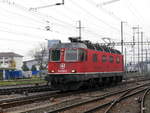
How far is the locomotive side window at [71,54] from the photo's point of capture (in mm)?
20469

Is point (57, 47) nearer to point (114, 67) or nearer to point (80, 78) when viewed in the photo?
point (80, 78)

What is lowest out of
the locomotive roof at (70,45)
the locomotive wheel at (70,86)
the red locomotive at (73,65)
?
the locomotive wheel at (70,86)

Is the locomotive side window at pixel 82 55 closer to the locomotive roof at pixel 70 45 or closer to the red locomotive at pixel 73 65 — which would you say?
the red locomotive at pixel 73 65

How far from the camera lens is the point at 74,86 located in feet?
66.7

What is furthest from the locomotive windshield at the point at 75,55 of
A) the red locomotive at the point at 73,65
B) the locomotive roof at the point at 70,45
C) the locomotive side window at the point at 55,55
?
the locomotive side window at the point at 55,55

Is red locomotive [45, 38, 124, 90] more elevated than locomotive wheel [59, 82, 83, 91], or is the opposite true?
red locomotive [45, 38, 124, 90]

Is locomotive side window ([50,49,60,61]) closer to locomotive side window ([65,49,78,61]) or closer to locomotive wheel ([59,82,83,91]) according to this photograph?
locomotive side window ([65,49,78,61])

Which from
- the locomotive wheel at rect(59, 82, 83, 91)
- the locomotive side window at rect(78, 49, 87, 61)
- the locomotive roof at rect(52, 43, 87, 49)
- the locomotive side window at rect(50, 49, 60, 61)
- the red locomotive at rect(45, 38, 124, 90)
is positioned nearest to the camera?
the red locomotive at rect(45, 38, 124, 90)

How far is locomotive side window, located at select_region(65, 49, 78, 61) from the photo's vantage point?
67.2 ft

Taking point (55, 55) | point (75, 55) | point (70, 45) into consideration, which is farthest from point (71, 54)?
point (55, 55)

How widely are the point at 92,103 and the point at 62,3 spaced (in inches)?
222

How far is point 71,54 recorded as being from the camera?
20641mm

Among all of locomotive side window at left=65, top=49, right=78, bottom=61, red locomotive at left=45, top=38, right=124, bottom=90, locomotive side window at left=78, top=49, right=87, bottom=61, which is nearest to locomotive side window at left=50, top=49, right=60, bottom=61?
red locomotive at left=45, top=38, right=124, bottom=90

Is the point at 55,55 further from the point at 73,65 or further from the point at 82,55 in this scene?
the point at 82,55
